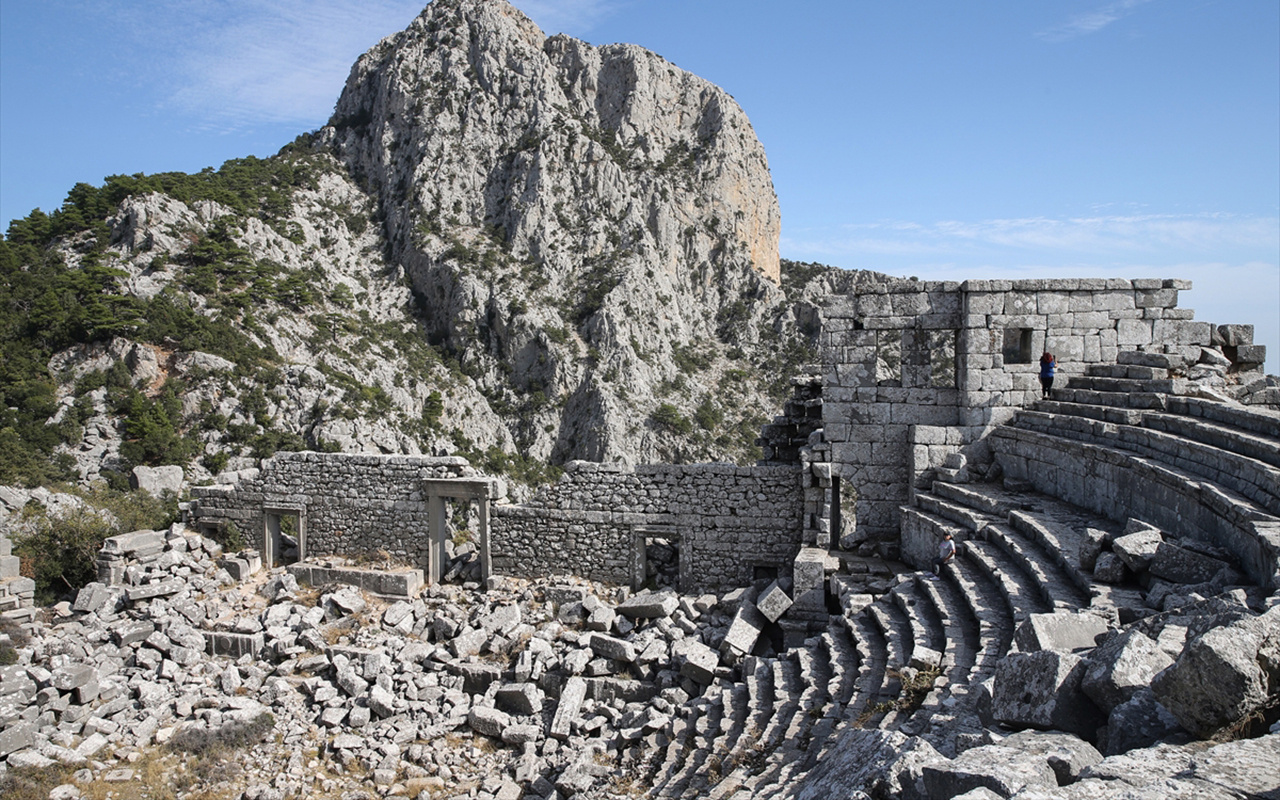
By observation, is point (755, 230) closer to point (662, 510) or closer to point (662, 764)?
point (662, 510)

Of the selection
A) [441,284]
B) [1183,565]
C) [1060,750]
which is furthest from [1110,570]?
[441,284]

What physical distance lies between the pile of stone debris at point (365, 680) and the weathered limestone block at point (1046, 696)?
5336mm

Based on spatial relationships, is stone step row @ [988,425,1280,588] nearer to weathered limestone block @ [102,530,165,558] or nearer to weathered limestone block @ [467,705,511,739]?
weathered limestone block @ [467,705,511,739]

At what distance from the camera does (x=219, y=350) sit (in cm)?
3378

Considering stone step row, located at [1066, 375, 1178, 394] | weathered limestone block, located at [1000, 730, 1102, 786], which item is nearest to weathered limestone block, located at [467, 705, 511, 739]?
weathered limestone block, located at [1000, 730, 1102, 786]

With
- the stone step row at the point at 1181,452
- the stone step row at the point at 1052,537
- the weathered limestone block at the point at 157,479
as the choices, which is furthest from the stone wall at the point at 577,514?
the weathered limestone block at the point at 157,479

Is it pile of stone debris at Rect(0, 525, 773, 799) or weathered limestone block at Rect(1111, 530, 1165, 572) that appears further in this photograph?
pile of stone debris at Rect(0, 525, 773, 799)

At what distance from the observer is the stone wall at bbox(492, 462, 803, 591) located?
13.5 meters

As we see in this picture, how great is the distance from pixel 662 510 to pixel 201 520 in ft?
34.9

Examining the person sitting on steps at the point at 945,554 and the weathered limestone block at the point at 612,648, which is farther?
the weathered limestone block at the point at 612,648

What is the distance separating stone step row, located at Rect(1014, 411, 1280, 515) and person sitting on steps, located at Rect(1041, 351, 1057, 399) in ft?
2.37

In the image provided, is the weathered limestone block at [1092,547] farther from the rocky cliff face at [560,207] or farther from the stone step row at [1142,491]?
the rocky cliff face at [560,207]

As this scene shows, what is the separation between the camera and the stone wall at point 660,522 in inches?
533

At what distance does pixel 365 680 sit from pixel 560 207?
50688mm
